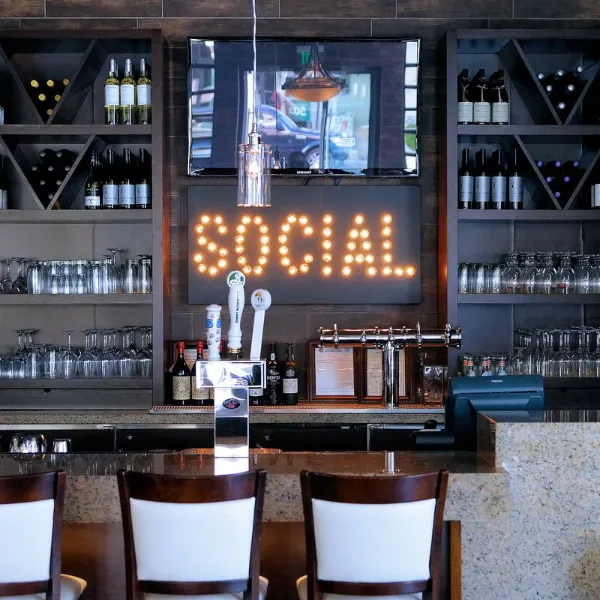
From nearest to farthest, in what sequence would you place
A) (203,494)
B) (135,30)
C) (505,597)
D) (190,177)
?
1. (203,494)
2. (505,597)
3. (135,30)
4. (190,177)

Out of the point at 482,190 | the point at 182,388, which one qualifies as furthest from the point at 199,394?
the point at 482,190

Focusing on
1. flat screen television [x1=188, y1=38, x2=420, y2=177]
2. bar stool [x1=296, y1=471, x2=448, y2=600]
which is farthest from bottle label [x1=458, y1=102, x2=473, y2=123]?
bar stool [x1=296, y1=471, x2=448, y2=600]

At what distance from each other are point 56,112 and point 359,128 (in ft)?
5.22

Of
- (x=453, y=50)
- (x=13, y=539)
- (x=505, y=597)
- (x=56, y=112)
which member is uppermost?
(x=453, y=50)

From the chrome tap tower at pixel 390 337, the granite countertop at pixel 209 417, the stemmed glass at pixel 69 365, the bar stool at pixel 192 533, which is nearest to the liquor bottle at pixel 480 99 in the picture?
the chrome tap tower at pixel 390 337

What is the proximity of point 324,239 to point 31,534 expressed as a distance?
287 cm

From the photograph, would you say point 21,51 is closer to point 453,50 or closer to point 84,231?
point 84,231

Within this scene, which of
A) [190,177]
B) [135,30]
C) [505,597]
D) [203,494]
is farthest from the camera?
[190,177]

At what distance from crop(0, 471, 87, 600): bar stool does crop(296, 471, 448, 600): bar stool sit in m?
0.67

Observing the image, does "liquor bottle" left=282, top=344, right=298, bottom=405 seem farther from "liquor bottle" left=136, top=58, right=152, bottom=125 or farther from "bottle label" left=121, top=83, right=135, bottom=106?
"bottle label" left=121, top=83, right=135, bottom=106

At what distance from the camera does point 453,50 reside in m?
4.62

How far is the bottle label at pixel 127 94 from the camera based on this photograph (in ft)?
15.2

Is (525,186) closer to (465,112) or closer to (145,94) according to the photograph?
(465,112)

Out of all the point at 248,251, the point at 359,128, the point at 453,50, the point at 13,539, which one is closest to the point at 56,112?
the point at 248,251
